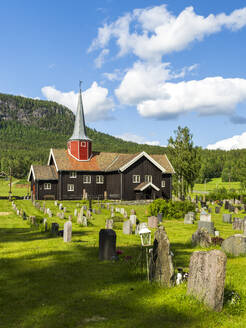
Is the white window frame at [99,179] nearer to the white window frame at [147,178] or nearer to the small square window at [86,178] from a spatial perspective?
the small square window at [86,178]

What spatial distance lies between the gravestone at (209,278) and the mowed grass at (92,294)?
199 millimetres

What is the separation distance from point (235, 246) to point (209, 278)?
5.81 m

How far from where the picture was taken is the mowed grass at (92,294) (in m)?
6.67

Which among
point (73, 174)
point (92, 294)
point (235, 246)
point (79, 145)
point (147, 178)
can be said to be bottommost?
point (92, 294)

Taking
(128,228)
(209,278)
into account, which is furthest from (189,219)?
(209,278)

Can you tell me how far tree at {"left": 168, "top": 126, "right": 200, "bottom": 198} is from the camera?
47.3 meters

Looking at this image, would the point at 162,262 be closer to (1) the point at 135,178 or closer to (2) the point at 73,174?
(1) the point at 135,178

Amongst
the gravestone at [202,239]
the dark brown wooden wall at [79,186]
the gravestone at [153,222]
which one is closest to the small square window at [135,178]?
the dark brown wooden wall at [79,186]

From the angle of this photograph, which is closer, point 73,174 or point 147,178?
point 73,174

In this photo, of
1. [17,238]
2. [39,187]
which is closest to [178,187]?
[39,187]

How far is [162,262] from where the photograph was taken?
878 centimetres

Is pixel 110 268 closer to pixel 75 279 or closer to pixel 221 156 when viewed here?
pixel 75 279

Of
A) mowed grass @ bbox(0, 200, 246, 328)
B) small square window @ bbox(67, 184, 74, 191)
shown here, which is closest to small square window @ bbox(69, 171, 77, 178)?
small square window @ bbox(67, 184, 74, 191)

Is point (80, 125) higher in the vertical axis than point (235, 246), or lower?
higher
